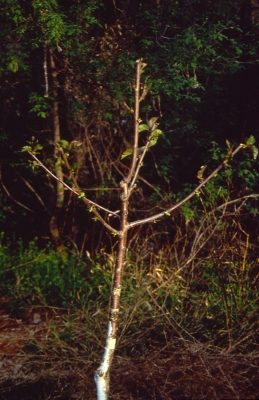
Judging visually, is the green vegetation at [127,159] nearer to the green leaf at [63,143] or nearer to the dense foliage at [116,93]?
the dense foliage at [116,93]

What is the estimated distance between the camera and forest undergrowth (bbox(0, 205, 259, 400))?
161 inches

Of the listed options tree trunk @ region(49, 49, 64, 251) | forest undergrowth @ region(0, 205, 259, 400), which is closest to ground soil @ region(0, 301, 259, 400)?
forest undergrowth @ region(0, 205, 259, 400)

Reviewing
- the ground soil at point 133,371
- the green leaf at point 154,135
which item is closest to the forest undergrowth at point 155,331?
the ground soil at point 133,371

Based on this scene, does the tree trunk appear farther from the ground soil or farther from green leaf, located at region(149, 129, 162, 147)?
green leaf, located at region(149, 129, 162, 147)

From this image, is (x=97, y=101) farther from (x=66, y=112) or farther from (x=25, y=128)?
(x=25, y=128)

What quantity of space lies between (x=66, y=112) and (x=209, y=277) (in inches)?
129

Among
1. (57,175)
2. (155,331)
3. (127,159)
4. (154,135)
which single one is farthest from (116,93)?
(154,135)

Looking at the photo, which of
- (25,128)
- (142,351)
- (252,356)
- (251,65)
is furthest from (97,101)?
(252,356)

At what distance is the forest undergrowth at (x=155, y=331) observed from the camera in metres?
4.09

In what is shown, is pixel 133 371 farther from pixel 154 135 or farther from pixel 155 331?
pixel 154 135

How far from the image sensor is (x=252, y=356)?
4.06m

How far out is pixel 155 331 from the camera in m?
5.20

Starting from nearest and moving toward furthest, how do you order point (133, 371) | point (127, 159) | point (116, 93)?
point (133, 371) → point (116, 93) → point (127, 159)

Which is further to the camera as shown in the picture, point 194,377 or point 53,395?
point 53,395
